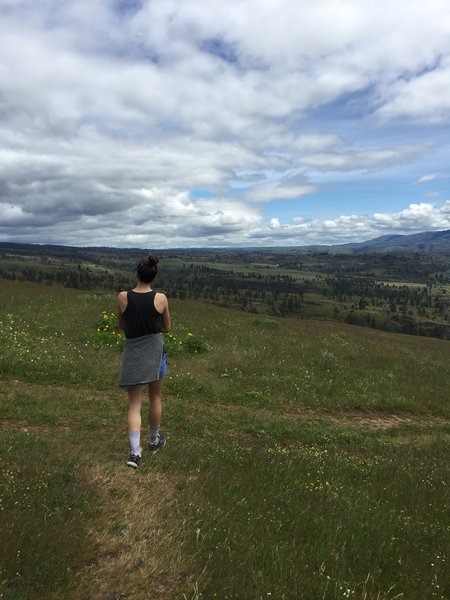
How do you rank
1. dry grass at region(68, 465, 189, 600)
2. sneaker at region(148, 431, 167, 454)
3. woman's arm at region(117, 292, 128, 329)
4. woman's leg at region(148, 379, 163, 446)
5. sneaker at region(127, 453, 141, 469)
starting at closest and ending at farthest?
dry grass at region(68, 465, 189, 600)
sneaker at region(127, 453, 141, 469)
woman's arm at region(117, 292, 128, 329)
woman's leg at region(148, 379, 163, 446)
sneaker at region(148, 431, 167, 454)

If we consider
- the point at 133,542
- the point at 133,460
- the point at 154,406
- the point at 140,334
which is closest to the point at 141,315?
the point at 140,334

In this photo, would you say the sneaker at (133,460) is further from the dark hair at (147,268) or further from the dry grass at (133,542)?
the dark hair at (147,268)

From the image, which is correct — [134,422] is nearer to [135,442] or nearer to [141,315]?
[135,442]

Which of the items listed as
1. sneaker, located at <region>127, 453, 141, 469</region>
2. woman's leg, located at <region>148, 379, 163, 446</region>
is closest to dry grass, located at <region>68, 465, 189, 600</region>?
sneaker, located at <region>127, 453, 141, 469</region>

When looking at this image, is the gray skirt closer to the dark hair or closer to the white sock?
the white sock

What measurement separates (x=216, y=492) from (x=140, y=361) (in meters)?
2.55

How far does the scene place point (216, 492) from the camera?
6.75 m

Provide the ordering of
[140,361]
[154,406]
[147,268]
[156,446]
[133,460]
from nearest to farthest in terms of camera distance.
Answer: [133,460]
[147,268]
[140,361]
[154,406]
[156,446]

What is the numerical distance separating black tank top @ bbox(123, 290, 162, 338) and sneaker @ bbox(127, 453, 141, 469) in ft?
6.75

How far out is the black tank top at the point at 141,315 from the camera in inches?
305

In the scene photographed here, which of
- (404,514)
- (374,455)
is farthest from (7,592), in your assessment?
(374,455)

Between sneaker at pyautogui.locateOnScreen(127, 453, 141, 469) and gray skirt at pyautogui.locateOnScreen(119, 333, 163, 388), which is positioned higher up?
→ gray skirt at pyautogui.locateOnScreen(119, 333, 163, 388)

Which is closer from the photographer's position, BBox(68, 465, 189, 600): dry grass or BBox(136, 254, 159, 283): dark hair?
BBox(68, 465, 189, 600): dry grass

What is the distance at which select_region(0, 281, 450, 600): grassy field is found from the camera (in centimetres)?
477
